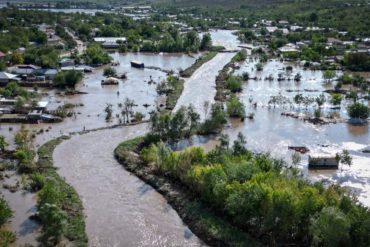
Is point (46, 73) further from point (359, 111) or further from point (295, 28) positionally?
point (295, 28)

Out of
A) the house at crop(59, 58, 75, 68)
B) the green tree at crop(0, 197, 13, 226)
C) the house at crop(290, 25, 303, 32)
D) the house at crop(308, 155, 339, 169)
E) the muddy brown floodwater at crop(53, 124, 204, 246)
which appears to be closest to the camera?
the green tree at crop(0, 197, 13, 226)

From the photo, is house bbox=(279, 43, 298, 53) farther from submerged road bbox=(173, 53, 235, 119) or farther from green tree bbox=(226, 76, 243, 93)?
green tree bbox=(226, 76, 243, 93)

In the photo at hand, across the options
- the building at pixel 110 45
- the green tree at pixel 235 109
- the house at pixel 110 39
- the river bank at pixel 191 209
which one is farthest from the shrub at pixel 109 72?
the river bank at pixel 191 209

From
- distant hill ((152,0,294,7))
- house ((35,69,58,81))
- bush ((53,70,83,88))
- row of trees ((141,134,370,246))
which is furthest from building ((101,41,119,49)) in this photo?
distant hill ((152,0,294,7))

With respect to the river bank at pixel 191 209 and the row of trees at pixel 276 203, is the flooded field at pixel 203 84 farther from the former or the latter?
the row of trees at pixel 276 203

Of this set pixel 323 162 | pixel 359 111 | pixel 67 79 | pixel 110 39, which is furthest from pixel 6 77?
pixel 359 111
